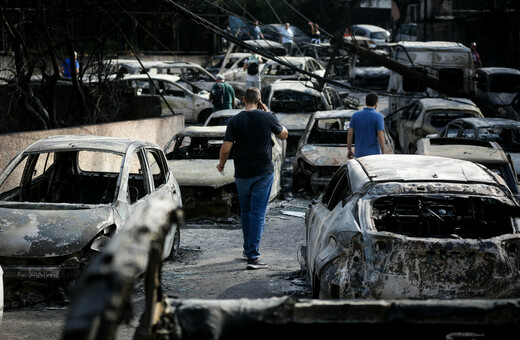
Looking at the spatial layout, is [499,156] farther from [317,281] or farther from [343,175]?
[317,281]

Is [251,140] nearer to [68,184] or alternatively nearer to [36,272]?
[68,184]

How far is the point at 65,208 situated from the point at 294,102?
1164cm

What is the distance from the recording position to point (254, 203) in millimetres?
8734

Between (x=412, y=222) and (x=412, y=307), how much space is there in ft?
11.0

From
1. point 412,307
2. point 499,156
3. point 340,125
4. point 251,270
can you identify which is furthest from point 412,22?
point 412,307

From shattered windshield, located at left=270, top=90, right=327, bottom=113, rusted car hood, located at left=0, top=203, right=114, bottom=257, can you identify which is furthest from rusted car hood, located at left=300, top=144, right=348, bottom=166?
rusted car hood, located at left=0, top=203, right=114, bottom=257

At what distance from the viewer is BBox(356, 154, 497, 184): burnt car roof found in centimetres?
641

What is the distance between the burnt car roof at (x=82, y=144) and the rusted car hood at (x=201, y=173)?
2.65 meters

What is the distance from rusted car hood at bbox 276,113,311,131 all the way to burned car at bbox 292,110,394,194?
215 cm

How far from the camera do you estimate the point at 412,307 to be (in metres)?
3.62

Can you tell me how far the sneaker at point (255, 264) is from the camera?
343 inches

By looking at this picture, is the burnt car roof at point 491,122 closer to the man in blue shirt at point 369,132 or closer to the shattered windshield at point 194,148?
the man in blue shirt at point 369,132

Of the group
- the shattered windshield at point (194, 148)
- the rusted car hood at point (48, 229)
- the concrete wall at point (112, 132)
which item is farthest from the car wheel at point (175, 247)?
the shattered windshield at point (194, 148)

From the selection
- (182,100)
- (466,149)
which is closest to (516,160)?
(466,149)
